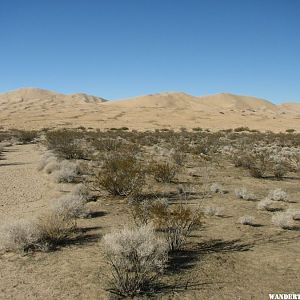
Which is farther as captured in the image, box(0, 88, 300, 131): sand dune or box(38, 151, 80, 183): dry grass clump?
box(0, 88, 300, 131): sand dune

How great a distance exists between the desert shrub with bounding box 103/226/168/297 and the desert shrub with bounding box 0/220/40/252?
1.71 m

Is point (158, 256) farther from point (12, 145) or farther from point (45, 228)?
point (12, 145)

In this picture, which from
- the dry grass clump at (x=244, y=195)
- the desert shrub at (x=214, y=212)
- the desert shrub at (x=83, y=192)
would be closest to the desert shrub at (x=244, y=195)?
the dry grass clump at (x=244, y=195)

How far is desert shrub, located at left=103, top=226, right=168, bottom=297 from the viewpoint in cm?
605

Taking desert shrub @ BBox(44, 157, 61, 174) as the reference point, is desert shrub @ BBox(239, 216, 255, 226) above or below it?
below

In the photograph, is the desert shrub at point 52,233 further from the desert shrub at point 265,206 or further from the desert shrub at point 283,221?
the desert shrub at point 265,206

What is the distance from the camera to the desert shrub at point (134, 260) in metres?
6.05

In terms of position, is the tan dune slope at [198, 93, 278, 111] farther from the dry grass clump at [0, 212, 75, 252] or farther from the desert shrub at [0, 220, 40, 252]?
the desert shrub at [0, 220, 40, 252]

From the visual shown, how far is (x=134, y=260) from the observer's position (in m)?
6.51

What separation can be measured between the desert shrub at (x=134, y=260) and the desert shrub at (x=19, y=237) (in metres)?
1.71

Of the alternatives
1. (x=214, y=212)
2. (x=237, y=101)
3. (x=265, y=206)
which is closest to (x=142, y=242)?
(x=214, y=212)

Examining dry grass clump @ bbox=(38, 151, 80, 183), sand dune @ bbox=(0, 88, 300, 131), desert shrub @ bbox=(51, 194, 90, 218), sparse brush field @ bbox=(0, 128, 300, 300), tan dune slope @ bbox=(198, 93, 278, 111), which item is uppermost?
tan dune slope @ bbox=(198, 93, 278, 111)

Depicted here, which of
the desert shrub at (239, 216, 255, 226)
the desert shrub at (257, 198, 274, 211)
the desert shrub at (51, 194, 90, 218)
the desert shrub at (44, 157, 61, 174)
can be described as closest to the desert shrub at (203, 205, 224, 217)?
the desert shrub at (239, 216, 255, 226)

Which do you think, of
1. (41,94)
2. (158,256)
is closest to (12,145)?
(158,256)
